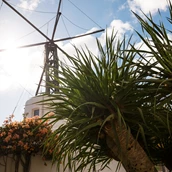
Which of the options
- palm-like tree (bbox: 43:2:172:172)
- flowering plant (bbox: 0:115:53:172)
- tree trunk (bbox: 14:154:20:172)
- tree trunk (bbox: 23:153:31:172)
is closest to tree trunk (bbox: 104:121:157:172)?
palm-like tree (bbox: 43:2:172:172)

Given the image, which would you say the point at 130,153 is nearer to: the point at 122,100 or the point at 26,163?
the point at 122,100

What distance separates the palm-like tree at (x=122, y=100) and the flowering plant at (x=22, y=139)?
3.75 meters

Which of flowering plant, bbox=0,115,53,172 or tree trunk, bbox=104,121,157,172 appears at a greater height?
flowering plant, bbox=0,115,53,172

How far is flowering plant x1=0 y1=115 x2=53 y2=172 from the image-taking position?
19.4 feet

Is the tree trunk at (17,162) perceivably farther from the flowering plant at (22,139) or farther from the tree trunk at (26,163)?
the tree trunk at (26,163)

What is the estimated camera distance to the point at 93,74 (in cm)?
221

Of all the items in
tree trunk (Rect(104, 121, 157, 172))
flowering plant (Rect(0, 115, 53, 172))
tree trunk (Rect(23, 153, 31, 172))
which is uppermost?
flowering plant (Rect(0, 115, 53, 172))

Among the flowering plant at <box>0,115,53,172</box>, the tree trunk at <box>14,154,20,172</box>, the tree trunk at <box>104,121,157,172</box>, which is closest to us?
the tree trunk at <box>104,121,157,172</box>

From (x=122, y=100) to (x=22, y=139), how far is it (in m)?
4.43

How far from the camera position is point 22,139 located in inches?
235

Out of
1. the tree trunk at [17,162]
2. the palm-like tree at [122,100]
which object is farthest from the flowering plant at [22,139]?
the palm-like tree at [122,100]

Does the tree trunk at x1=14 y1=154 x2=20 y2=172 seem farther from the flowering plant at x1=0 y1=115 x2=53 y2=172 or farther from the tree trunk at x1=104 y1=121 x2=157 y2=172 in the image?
the tree trunk at x1=104 y1=121 x2=157 y2=172

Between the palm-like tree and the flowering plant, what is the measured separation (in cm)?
375

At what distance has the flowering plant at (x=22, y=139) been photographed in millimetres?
5902
